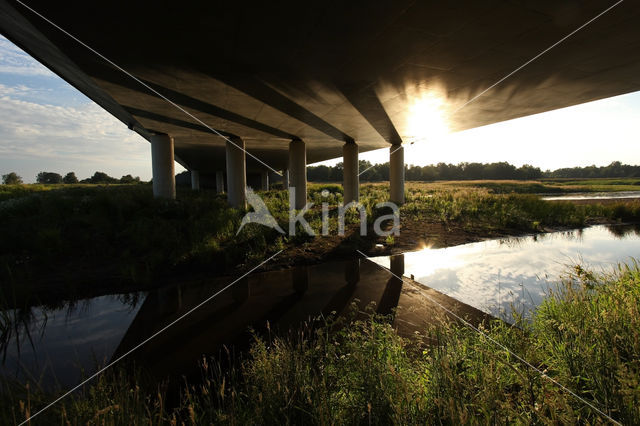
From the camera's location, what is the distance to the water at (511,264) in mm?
6589

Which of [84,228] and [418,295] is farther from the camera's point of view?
[84,228]

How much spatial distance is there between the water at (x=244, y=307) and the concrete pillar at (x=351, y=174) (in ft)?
42.6

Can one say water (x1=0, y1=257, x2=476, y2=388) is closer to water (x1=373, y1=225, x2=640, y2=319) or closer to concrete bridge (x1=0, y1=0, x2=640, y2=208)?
water (x1=373, y1=225, x2=640, y2=319)

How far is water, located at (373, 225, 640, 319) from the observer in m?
6.59

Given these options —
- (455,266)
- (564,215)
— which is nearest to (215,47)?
(455,266)

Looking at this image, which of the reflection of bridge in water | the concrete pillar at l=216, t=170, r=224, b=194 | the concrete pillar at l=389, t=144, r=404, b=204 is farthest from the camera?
the concrete pillar at l=216, t=170, r=224, b=194

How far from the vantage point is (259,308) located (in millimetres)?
6285

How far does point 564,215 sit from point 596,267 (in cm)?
1256

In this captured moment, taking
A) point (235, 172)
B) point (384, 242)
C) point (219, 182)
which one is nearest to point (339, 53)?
point (384, 242)

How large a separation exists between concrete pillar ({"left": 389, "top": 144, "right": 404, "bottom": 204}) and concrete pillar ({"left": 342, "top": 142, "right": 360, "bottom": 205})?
3.20 metres

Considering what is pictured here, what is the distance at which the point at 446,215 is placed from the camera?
736 inches

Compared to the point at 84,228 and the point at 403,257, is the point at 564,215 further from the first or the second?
the point at 84,228

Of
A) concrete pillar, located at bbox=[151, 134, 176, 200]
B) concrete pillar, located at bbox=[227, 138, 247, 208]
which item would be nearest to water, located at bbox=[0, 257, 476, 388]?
concrete pillar, located at bbox=[151, 134, 176, 200]

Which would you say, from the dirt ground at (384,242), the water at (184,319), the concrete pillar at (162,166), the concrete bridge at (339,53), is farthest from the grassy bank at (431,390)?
the concrete pillar at (162,166)
